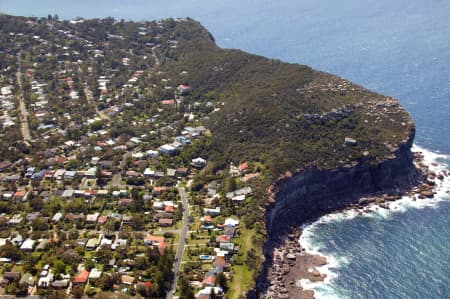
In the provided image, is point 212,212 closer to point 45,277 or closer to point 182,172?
point 182,172

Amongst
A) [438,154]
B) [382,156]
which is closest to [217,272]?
[382,156]

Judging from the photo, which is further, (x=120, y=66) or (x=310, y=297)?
(x=120, y=66)

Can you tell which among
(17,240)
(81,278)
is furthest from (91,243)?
(17,240)

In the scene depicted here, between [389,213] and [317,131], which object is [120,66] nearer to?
[317,131]

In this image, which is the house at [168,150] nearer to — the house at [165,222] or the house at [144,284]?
the house at [165,222]

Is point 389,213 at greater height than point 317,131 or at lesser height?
lesser

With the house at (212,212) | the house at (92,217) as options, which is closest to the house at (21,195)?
the house at (92,217)
